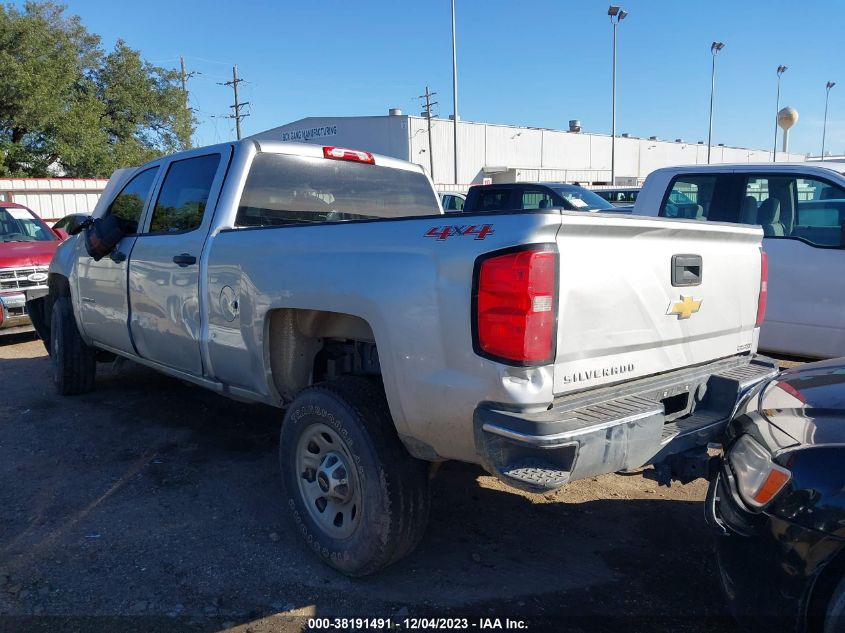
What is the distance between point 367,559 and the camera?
298 centimetres

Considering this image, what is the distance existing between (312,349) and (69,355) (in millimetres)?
3564

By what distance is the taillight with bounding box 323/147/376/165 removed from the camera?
4496 mm

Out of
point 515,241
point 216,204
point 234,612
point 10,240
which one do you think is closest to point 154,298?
point 216,204

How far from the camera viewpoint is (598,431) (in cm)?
242

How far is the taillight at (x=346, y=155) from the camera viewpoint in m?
4.50

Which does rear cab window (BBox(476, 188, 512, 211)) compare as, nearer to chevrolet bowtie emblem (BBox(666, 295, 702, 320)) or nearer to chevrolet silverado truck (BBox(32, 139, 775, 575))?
chevrolet silverado truck (BBox(32, 139, 775, 575))

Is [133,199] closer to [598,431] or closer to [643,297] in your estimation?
[643,297]

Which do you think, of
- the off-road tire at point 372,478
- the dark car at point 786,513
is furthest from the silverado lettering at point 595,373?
the off-road tire at point 372,478

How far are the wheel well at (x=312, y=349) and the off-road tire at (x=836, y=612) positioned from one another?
206 cm

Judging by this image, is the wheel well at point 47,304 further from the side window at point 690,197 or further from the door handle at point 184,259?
the side window at point 690,197

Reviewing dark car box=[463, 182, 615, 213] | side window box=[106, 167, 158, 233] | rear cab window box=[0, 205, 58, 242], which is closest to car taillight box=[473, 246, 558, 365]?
side window box=[106, 167, 158, 233]

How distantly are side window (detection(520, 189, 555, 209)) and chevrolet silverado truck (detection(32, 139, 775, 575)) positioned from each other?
8320mm

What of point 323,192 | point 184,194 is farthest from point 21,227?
point 323,192

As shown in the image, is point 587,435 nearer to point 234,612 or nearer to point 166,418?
point 234,612
